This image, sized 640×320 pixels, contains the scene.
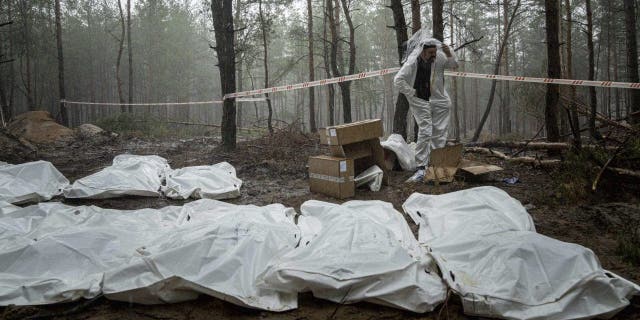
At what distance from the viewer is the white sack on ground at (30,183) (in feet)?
15.4

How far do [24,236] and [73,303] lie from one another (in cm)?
122

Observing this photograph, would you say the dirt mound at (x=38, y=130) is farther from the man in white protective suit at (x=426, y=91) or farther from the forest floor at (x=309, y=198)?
the man in white protective suit at (x=426, y=91)

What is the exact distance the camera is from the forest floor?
7.28ft

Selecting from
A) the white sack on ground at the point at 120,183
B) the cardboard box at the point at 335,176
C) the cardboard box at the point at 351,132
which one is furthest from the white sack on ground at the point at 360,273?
the white sack on ground at the point at 120,183

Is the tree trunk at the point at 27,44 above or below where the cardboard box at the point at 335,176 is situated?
above

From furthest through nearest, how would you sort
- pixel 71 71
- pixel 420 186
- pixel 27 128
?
1. pixel 71 71
2. pixel 27 128
3. pixel 420 186

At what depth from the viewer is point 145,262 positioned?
2422mm

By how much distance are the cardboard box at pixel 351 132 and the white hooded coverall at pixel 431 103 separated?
82 centimetres

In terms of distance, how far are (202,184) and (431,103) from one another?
3.65 meters

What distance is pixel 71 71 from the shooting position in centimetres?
2792

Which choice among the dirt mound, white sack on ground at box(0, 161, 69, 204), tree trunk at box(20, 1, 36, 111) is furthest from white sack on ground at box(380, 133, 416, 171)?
tree trunk at box(20, 1, 36, 111)

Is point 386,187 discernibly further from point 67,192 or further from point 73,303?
point 67,192

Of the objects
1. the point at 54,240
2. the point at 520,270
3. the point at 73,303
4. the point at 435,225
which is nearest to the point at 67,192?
the point at 54,240

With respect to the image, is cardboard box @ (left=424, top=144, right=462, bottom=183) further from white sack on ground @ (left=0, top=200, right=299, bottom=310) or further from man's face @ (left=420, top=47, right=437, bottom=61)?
white sack on ground @ (left=0, top=200, right=299, bottom=310)
